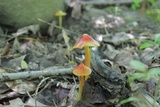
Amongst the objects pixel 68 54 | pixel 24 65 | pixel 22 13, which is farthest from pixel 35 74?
pixel 22 13

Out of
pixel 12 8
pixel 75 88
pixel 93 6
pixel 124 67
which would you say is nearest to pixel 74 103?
pixel 75 88

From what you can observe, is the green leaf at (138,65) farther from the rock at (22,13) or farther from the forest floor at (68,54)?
the rock at (22,13)

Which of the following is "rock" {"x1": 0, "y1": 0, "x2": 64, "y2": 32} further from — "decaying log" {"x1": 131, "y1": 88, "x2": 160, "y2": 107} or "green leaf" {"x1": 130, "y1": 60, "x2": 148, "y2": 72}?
"green leaf" {"x1": 130, "y1": 60, "x2": 148, "y2": 72}

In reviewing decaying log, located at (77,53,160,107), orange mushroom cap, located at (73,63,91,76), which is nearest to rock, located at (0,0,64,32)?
decaying log, located at (77,53,160,107)

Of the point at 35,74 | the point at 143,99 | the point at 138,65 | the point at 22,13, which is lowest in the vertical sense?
the point at 143,99

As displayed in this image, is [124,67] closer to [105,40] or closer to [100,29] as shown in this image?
[105,40]

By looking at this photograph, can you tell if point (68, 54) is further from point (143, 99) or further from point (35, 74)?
point (143, 99)
